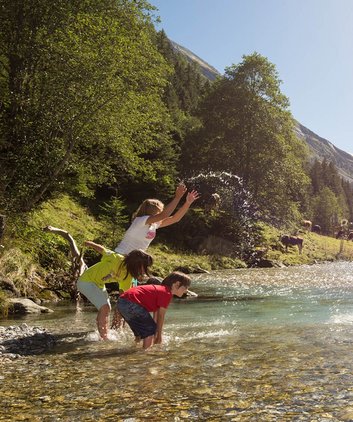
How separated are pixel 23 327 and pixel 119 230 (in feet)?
56.2

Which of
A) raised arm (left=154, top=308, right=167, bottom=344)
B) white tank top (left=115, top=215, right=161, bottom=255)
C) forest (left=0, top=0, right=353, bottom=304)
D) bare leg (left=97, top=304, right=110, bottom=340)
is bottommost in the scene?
bare leg (left=97, top=304, right=110, bottom=340)

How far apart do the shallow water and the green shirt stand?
3.78 ft

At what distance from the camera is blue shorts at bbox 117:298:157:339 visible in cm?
754

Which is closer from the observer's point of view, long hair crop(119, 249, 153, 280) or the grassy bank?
long hair crop(119, 249, 153, 280)

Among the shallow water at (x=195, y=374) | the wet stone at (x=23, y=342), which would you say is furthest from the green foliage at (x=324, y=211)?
the wet stone at (x=23, y=342)

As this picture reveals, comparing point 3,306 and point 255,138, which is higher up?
point 255,138

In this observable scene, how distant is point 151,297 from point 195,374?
198 centimetres

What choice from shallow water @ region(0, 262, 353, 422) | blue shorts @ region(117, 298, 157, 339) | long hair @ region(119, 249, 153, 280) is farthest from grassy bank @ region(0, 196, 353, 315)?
blue shorts @ region(117, 298, 157, 339)

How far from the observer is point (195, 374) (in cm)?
598

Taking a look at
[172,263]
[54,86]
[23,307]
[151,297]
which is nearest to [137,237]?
[151,297]

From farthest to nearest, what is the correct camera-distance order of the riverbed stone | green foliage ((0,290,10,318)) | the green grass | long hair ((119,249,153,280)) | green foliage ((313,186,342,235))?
1. green foliage ((313,186,342,235))
2. the green grass
3. the riverbed stone
4. green foliage ((0,290,10,318))
5. long hair ((119,249,153,280))

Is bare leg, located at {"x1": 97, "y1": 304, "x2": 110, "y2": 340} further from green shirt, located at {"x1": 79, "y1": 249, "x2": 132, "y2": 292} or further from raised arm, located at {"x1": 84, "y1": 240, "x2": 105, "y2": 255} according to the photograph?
raised arm, located at {"x1": 84, "y1": 240, "x2": 105, "y2": 255}

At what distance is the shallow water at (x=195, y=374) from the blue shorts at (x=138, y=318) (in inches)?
13.1

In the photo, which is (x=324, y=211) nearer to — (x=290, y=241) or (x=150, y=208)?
(x=290, y=241)
